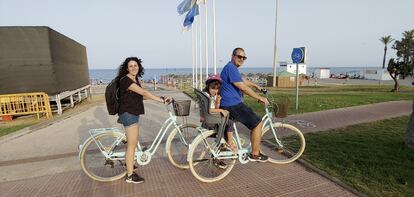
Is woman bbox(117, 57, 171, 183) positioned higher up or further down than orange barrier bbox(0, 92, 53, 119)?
higher up

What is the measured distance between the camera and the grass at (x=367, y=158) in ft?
11.0

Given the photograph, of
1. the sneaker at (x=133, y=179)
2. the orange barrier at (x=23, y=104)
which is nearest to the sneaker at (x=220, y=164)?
the sneaker at (x=133, y=179)

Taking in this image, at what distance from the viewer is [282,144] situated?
449cm

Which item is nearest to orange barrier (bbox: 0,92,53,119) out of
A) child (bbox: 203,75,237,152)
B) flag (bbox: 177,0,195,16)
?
flag (bbox: 177,0,195,16)

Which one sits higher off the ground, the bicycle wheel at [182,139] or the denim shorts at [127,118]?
the denim shorts at [127,118]

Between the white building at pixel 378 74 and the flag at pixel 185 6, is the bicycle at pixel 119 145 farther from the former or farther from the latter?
the white building at pixel 378 74

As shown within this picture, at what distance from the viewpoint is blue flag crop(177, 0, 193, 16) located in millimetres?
13078

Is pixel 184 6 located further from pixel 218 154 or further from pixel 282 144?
pixel 218 154

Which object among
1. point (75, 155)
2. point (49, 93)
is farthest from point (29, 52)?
point (75, 155)

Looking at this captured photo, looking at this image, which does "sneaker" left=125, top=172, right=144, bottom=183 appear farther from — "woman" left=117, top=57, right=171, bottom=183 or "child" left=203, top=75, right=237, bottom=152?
"child" left=203, top=75, right=237, bottom=152

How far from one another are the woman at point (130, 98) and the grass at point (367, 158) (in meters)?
2.86

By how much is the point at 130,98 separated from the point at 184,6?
445 inches

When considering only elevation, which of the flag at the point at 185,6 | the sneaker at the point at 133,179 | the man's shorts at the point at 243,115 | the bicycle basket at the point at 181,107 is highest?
the flag at the point at 185,6

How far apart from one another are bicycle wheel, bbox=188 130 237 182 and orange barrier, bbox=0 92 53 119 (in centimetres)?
854
